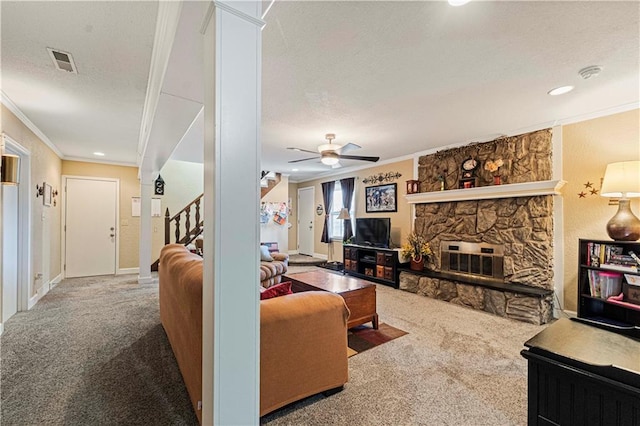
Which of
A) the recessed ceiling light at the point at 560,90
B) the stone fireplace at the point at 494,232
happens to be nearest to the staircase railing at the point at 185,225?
the stone fireplace at the point at 494,232

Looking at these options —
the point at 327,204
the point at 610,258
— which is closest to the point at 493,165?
the point at 610,258

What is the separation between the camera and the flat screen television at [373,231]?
224 inches

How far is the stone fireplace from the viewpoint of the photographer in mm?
3721

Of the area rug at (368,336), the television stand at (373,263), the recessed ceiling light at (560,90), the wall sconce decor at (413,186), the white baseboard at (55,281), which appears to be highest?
the recessed ceiling light at (560,90)

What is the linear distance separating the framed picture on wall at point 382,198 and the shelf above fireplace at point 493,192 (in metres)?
0.61

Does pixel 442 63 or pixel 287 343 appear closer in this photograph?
pixel 287 343

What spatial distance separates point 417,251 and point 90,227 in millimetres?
6493

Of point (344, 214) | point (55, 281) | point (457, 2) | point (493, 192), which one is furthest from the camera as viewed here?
point (344, 214)

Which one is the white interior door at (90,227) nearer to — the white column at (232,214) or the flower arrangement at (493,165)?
the white column at (232,214)

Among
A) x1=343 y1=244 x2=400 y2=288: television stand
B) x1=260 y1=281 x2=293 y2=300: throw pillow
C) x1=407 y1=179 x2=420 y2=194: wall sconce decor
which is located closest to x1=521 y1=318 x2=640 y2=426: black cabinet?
x1=260 y1=281 x2=293 y2=300: throw pillow

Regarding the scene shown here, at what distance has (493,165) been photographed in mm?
4266

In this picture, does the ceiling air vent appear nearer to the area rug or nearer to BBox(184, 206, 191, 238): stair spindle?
the area rug

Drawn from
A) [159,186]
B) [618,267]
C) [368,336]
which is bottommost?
[368,336]

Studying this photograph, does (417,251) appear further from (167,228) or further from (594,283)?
(167,228)
